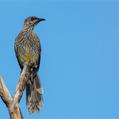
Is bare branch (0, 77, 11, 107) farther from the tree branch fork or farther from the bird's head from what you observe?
the bird's head

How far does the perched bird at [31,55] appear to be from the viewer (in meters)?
10.7

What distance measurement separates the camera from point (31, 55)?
467 inches

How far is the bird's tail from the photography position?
34.4 ft

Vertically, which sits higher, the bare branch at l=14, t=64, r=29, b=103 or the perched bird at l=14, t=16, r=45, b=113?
the perched bird at l=14, t=16, r=45, b=113

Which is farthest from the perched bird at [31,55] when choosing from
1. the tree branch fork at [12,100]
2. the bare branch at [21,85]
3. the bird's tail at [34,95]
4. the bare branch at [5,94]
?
the bare branch at [5,94]

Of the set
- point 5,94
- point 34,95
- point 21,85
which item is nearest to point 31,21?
point 34,95

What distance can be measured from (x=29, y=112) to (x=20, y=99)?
1.23m

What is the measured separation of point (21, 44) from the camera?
12.1m

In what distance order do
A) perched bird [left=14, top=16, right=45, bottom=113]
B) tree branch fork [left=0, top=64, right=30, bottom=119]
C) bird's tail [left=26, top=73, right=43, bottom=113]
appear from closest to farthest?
tree branch fork [left=0, top=64, right=30, bottom=119] → bird's tail [left=26, top=73, right=43, bottom=113] → perched bird [left=14, top=16, right=45, bottom=113]

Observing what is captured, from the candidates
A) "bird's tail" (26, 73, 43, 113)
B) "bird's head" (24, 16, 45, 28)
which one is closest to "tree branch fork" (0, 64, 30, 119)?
"bird's tail" (26, 73, 43, 113)

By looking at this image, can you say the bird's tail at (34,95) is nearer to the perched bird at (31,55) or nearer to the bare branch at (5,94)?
the perched bird at (31,55)

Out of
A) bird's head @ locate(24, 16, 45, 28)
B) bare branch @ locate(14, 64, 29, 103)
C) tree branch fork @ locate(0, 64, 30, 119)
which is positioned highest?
bird's head @ locate(24, 16, 45, 28)

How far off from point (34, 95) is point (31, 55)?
1.32 meters

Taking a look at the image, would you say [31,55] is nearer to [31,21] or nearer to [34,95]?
[31,21]
